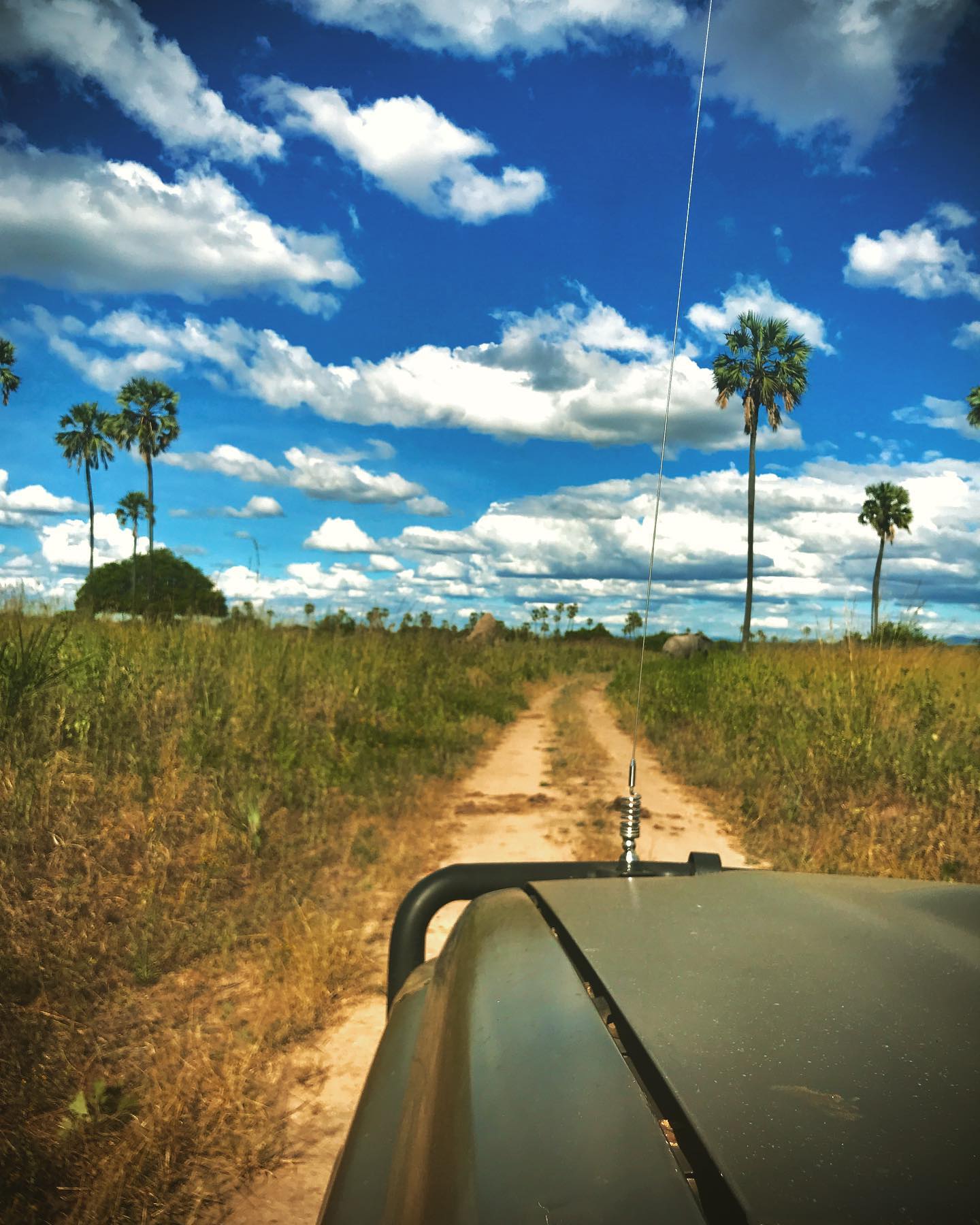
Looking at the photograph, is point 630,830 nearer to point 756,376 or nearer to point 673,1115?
point 673,1115

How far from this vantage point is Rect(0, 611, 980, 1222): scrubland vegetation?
320 cm

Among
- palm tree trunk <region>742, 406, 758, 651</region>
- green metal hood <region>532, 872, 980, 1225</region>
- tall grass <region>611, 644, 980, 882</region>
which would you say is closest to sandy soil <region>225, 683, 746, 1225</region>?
tall grass <region>611, 644, 980, 882</region>

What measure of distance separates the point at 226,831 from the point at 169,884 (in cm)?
66

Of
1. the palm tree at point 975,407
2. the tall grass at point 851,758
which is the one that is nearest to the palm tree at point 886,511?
the palm tree at point 975,407

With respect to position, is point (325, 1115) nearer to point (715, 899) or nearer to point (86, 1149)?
point (86, 1149)

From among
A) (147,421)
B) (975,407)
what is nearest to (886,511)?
(975,407)

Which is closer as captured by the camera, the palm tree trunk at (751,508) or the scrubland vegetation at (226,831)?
the scrubland vegetation at (226,831)

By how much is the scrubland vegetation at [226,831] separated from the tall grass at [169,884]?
16 mm

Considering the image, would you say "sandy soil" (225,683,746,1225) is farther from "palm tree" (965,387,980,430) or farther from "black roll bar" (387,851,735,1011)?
"palm tree" (965,387,980,430)

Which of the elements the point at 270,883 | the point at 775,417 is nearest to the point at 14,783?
the point at 270,883

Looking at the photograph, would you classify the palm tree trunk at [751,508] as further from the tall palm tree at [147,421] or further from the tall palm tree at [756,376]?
the tall palm tree at [147,421]

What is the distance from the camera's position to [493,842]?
6.93 m

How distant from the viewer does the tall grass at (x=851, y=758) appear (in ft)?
21.8

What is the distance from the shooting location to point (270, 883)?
5.52 meters
